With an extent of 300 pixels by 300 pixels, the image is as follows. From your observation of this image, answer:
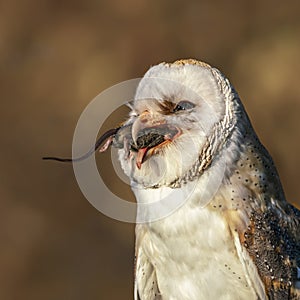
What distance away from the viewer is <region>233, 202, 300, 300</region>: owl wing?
4113 millimetres

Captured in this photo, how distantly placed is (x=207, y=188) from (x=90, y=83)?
5.48 m

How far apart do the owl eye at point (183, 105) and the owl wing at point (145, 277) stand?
54 cm

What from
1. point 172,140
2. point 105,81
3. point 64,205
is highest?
point 172,140

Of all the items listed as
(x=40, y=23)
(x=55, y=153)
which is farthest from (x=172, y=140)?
(x=40, y=23)

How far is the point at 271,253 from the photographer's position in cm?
416

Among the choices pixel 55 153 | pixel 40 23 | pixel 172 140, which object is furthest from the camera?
pixel 40 23

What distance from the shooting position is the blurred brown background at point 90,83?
941cm

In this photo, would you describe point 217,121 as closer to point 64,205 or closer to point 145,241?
point 145,241

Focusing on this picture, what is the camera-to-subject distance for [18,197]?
9.53 meters

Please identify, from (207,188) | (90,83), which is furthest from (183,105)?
(90,83)

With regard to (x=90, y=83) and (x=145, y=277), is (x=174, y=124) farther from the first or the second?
(x=90, y=83)

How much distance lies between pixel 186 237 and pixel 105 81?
539cm

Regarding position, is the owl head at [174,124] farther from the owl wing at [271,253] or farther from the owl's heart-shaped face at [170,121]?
the owl wing at [271,253]

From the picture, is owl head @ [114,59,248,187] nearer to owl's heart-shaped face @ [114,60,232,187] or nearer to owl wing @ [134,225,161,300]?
owl's heart-shaped face @ [114,60,232,187]
